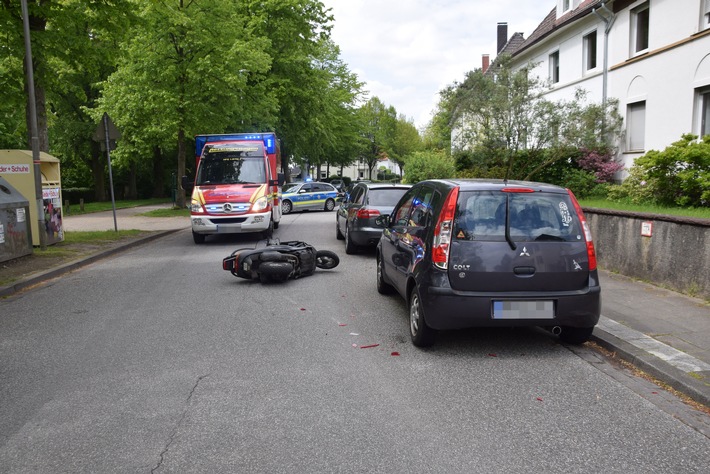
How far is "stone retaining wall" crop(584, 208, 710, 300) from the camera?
7.43 metres

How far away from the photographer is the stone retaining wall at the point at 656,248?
7.43 m

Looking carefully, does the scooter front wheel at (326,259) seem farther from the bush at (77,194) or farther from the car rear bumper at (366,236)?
the bush at (77,194)

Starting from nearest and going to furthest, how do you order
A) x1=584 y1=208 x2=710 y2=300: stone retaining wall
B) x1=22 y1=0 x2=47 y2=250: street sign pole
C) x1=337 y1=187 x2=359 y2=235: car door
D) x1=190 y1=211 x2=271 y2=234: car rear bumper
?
x1=584 y1=208 x2=710 y2=300: stone retaining wall < x1=22 y1=0 x2=47 y2=250: street sign pole < x1=337 y1=187 x2=359 y2=235: car door < x1=190 y1=211 x2=271 y2=234: car rear bumper

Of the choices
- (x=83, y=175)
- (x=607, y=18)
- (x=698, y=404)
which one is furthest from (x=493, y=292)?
(x=83, y=175)

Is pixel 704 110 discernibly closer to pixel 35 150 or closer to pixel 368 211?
pixel 368 211

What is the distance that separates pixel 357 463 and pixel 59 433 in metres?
1.97

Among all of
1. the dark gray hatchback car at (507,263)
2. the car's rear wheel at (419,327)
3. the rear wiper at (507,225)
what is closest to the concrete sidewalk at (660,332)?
the dark gray hatchback car at (507,263)

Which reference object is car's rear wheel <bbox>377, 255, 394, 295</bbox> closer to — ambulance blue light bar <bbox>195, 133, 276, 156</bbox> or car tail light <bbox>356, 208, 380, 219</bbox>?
Answer: car tail light <bbox>356, 208, 380, 219</bbox>

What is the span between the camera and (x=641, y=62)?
1741 cm

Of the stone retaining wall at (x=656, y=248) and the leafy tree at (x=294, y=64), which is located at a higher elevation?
the leafy tree at (x=294, y=64)

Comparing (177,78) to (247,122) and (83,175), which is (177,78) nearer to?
(247,122)

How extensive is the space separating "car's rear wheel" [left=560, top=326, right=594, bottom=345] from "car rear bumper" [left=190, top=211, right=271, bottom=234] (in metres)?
9.64

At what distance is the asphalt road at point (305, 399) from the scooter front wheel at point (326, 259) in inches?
111

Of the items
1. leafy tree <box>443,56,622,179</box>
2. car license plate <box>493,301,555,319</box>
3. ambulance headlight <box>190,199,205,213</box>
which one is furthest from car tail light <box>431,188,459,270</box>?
leafy tree <box>443,56,622,179</box>
